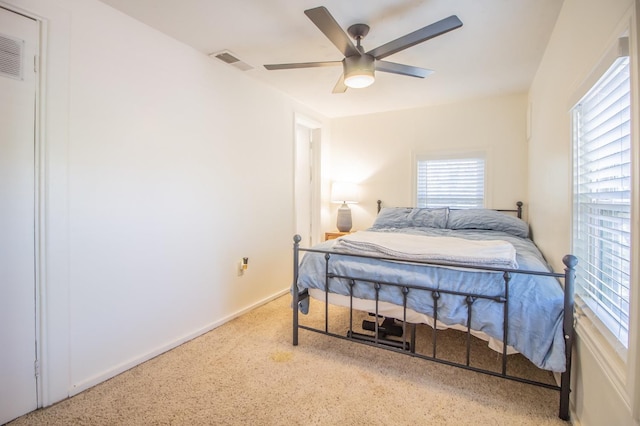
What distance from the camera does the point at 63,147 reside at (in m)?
1.71

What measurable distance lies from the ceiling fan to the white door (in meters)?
1.35

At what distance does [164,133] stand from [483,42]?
7.85 feet

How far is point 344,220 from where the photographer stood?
426 centimetres

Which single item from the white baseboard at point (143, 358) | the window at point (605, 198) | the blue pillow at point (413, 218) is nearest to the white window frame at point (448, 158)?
the blue pillow at point (413, 218)

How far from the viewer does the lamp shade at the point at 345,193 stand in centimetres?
428

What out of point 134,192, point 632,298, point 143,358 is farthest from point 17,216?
point 632,298

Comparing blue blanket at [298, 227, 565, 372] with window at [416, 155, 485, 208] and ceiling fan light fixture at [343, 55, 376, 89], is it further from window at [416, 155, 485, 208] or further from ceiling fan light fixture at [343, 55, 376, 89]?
window at [416, 155, 485, 208]

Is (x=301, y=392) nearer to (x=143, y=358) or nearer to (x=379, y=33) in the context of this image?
(x=143, y=358)

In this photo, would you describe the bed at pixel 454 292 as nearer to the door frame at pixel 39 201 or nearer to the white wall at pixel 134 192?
the white wall at pixel 134 192

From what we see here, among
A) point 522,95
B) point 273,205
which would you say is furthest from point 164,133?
point 522,95

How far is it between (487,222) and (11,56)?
145 inches

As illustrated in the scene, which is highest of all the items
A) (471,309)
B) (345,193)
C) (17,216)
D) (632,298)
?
(345,193)

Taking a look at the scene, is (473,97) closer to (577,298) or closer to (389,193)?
(389,193)

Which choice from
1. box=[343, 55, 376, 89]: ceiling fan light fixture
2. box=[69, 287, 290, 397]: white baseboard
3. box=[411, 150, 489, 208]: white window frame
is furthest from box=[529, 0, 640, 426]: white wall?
box=[69, 287, 290, 397]: white baseboard
